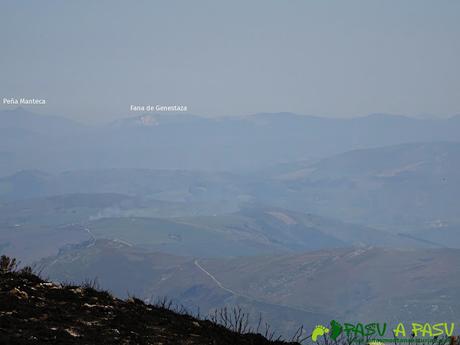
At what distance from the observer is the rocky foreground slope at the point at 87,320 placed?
1441cm

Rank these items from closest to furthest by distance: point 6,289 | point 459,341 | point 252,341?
point 459,341 → point 252,341 → point 6,289

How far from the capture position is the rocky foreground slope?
14.4 metres

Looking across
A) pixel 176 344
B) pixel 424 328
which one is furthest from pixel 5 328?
pixel 424 328

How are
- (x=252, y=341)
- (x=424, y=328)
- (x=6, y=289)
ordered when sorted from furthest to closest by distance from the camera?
1. (x=6, y=289)
2. (x=252, y=341)
3. (x=424, y=328)

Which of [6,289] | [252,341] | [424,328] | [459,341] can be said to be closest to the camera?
[459,341]

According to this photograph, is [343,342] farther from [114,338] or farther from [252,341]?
[114,338]

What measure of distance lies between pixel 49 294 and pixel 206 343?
17.2 feet

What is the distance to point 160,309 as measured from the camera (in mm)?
18641

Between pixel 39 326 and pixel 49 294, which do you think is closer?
pixel 39 326

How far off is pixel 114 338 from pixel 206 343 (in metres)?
2.04

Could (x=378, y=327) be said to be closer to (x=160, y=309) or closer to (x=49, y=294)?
(x=160, y=309)

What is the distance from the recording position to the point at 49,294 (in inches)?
723

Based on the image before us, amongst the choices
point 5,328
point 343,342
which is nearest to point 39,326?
point 5,328

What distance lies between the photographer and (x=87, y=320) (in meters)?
16.0
